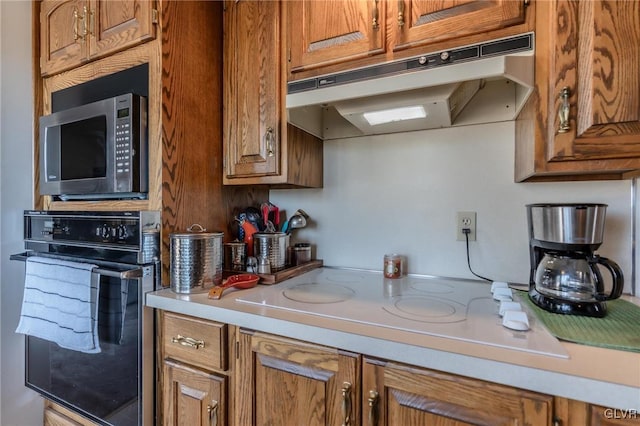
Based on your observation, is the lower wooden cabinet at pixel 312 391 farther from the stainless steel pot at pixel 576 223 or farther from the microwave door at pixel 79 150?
the microwave door at pixel 79 150

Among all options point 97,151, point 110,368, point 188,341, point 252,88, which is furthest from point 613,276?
point 97,151

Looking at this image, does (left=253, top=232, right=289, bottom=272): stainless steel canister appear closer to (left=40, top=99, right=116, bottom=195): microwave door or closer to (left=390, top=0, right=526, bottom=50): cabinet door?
(left=40, top=99, right=116, bottom=195): microwave door

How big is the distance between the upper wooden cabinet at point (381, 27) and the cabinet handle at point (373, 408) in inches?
39.0

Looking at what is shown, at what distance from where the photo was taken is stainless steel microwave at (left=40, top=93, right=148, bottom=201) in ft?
3.57

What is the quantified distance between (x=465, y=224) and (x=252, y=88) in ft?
3.40

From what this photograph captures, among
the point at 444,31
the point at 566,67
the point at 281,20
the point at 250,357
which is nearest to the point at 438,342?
the point at 250,357

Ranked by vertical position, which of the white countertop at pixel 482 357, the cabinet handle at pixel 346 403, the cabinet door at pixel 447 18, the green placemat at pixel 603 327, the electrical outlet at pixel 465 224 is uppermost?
the cabinet door at pixel 447 18

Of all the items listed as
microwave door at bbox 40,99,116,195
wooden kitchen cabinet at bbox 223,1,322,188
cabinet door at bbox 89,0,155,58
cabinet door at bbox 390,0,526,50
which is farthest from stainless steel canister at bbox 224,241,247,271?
cabinet door at bbox 390,0,526,50

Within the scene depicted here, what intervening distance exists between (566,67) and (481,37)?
0.24 m

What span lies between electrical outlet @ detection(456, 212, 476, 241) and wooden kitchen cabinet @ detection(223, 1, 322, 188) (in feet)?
2.21

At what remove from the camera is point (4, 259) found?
1.35m

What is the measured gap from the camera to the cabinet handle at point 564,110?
0.79 m

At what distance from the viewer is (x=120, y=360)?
3.39 feet

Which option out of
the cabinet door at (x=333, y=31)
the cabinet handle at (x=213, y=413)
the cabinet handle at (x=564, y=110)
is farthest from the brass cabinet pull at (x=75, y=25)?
the cabinet handle at (x=564, y=110)
